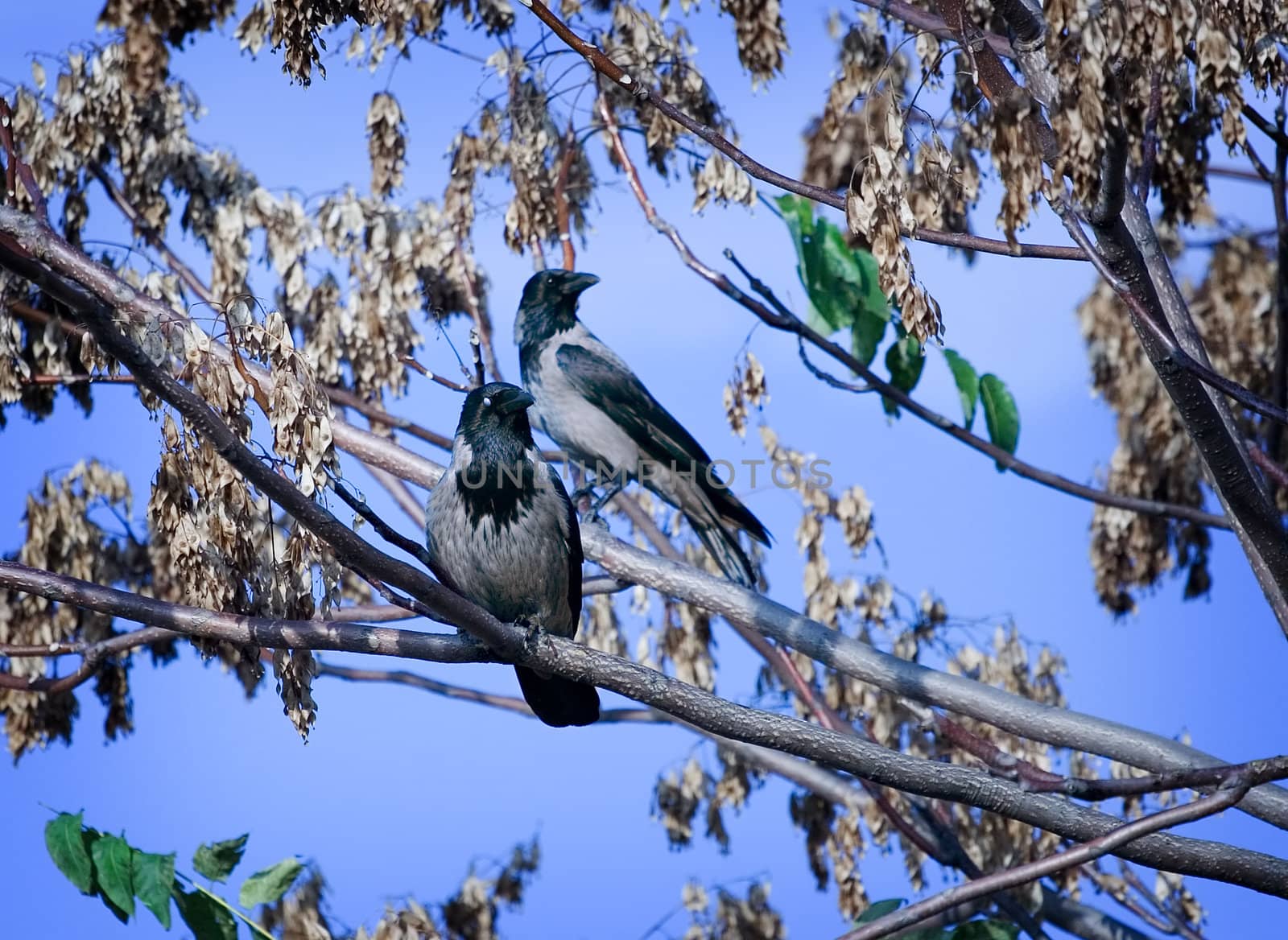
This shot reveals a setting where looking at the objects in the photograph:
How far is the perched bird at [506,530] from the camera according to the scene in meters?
4.84

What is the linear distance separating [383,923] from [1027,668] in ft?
14.2

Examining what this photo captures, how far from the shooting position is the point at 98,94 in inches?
270

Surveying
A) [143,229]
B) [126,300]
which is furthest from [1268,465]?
[143,229]

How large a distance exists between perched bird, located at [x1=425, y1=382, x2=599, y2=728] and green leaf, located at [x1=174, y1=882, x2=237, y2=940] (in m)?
1.24

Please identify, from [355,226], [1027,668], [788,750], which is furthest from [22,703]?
[1027,668]

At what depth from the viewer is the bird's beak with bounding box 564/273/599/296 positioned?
6809 mm

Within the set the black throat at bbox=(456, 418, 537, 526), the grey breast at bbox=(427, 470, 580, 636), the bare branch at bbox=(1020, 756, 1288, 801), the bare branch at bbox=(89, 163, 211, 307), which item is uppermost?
the bare branch at bbox=(89, 163, 211, 307)

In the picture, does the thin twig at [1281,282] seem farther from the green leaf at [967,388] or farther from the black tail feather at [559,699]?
the black tail feather at [559,699]

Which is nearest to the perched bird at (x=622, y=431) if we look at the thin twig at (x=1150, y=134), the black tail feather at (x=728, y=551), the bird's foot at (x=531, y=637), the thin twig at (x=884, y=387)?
the black tail feather at (x=728, y=551)

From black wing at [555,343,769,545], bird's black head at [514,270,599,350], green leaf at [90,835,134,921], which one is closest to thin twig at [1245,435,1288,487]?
black wing at [555,343,769,545]

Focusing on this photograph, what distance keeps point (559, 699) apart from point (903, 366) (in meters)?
2.61

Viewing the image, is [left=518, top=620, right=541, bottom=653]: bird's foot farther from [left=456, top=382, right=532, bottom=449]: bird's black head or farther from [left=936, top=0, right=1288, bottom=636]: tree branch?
[left=936, top=0, right=1288, bottom=636]: tree branch

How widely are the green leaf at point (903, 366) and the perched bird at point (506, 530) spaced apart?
7.26ft

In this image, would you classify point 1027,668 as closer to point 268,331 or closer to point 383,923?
point 383,923
